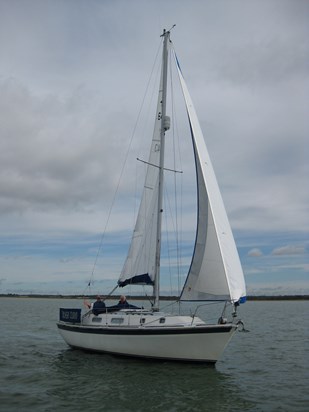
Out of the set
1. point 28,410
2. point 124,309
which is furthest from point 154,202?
point 28,410

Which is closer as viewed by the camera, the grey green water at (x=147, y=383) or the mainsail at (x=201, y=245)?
the grey green water at (x=147, y=383)

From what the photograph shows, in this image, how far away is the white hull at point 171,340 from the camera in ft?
51.6

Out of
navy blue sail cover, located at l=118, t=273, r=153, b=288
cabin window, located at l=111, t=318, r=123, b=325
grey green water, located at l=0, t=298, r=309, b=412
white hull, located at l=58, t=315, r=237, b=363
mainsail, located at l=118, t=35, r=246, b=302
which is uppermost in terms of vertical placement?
mainsail, located at l=118, t=35, r=246, b=302

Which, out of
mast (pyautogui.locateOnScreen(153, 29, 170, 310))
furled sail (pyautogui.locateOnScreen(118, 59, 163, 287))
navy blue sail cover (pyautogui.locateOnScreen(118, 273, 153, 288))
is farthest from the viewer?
furled sail (pyautogui.locateOnScreen(118, 59, 163, 287))

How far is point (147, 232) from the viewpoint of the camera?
19812mm

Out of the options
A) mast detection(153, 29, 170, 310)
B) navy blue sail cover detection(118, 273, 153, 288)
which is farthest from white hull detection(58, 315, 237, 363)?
navy blue sail cover detection(118, 273, 153, 288)

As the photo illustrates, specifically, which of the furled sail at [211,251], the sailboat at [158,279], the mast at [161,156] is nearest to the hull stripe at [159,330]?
the sailboat at [158,279]

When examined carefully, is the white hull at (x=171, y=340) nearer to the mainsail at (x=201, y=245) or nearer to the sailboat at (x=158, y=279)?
the sailboat at (x=158, y=279)

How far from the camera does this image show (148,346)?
54.8 feet

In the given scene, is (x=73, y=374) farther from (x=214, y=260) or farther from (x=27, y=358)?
(x=214, y=260)

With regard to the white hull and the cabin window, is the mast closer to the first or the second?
the cabin window

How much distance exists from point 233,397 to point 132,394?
3186mm

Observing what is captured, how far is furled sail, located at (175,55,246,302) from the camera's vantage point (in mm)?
15469

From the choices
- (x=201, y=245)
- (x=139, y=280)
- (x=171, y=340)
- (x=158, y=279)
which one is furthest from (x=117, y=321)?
(x=201, y=245)
